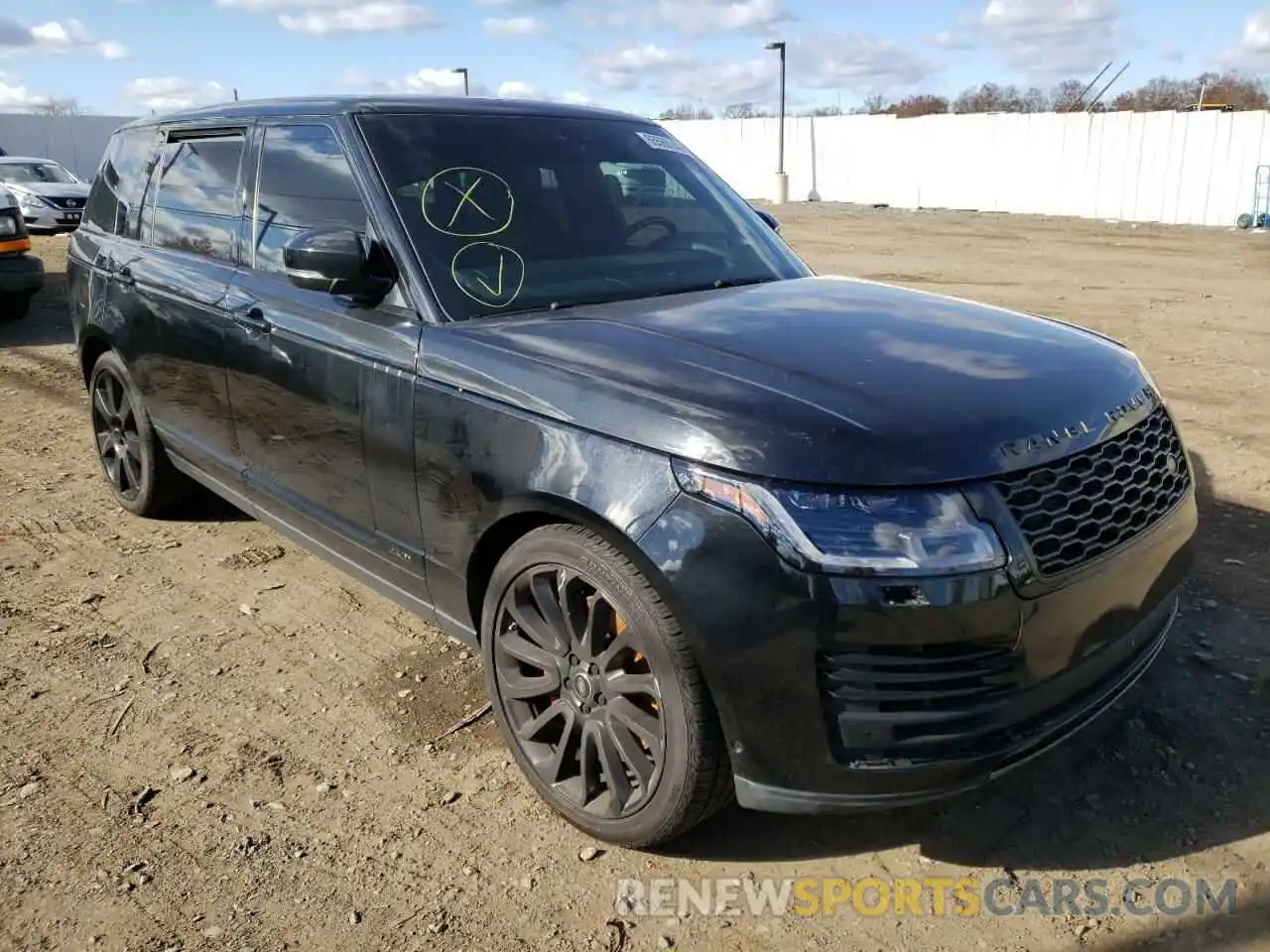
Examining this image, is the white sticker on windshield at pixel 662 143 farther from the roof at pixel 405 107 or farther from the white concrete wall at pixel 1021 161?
the white concrete wall at pixel 1021 161

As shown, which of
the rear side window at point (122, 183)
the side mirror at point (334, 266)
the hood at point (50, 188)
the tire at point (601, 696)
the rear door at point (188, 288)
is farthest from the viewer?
the hood at point (50, 188)

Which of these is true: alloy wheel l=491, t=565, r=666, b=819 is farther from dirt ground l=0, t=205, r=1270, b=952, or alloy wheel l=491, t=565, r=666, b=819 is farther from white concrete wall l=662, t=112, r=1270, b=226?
white concrete wall l=662, t=112, r=1270, b=226

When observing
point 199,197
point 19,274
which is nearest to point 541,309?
point 199,197

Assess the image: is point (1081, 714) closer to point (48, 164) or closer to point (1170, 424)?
point (1170, 424)

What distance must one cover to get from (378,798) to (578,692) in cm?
76

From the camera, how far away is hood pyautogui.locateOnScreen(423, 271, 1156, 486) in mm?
2301

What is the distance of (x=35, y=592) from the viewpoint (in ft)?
14.6

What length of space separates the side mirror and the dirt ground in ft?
4.57

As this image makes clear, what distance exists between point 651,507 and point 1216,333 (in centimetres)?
910

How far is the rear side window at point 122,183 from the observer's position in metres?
4.93

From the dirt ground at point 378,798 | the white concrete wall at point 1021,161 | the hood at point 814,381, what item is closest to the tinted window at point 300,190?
the hood at point 814,381

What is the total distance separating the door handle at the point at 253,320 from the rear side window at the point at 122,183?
1455 mm

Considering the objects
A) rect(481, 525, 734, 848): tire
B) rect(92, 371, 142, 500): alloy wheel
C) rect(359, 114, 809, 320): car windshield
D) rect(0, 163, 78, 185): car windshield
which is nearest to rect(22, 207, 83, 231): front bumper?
rect(0, 163, 78, 185): car windshield

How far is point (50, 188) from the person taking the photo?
20406 millimetres
